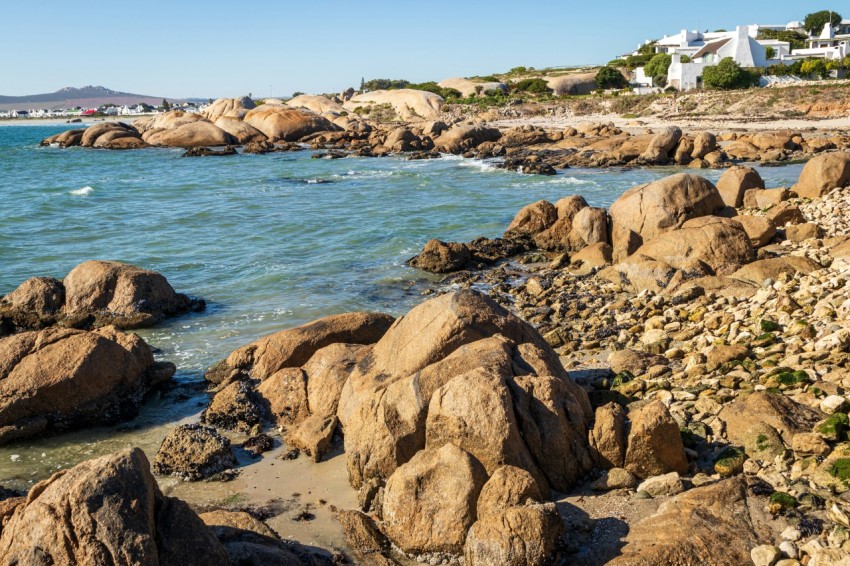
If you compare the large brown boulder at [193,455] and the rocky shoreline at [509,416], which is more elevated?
the rocky shoreline at [509,416]

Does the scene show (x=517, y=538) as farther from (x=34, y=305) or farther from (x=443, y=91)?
(x=443, y=91)

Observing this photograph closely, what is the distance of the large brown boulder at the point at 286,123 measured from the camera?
69.2 meters

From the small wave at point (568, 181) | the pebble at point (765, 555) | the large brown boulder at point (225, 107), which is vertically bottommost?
the pebble at point (765, 555)

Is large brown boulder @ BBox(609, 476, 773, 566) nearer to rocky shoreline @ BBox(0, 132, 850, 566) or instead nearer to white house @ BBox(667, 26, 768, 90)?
rocky shoreline @ BBox(0, 132, 850, 566)

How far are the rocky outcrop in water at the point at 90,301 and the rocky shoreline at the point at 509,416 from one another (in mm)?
49

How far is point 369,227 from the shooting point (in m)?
28.3

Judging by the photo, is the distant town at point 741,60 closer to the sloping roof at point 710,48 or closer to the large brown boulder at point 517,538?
the sloping roof at point 710,48

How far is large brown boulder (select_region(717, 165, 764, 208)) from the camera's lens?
23.9 m

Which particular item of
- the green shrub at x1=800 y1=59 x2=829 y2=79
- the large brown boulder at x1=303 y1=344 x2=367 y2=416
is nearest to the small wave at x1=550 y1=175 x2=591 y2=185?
the large brown boulder at x1=303 y1=344 x2=367 y2=416

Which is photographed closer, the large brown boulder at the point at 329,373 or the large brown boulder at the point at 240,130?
the large brown boulder at the point at 329,373

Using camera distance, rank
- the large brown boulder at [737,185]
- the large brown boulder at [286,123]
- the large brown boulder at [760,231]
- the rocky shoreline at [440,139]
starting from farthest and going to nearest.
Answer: the large brown boulder at [286,123]
the rocky shoreline at [440,139]
the large brown boulder at [737,185]
the large brown boulder at [760,231]

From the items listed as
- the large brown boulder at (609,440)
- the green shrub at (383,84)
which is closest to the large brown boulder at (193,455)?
the large brown boulder at (609,440)

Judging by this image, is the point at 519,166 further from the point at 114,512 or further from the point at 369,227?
the point at 114,512

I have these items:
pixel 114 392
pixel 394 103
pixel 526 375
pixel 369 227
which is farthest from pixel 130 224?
pixel 394 103
